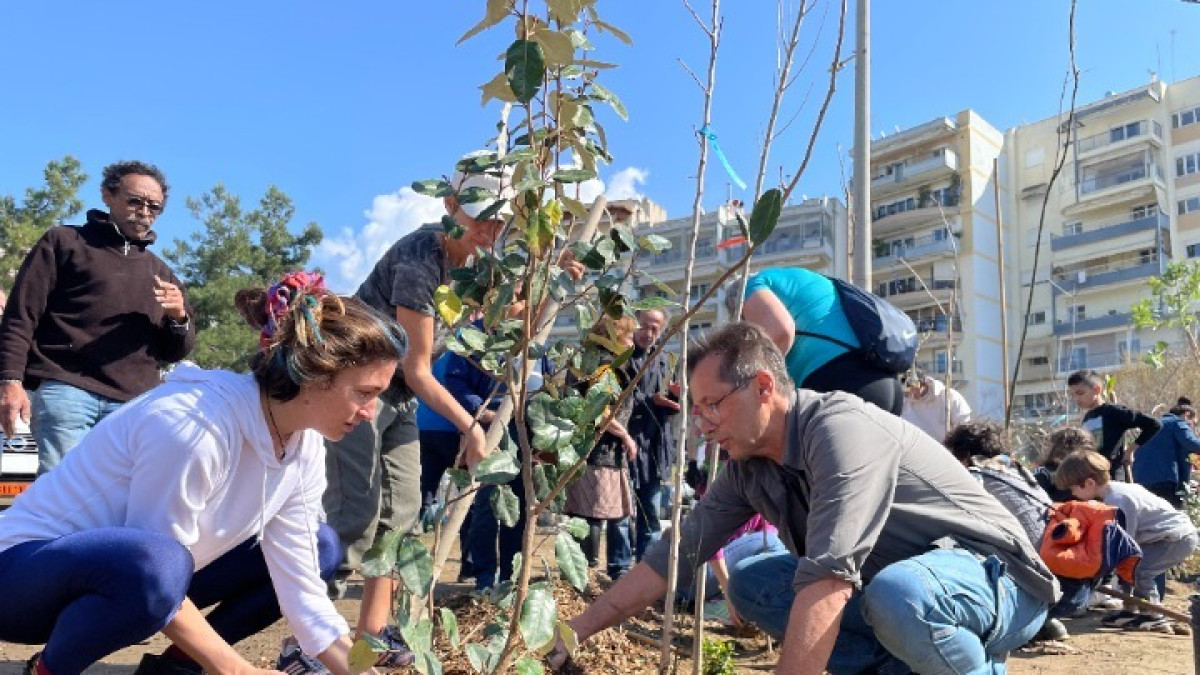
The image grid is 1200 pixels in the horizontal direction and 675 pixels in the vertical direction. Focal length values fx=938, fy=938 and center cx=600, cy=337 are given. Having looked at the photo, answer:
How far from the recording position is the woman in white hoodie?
173 centimetres

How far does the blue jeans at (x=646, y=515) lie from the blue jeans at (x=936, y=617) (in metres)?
2.30

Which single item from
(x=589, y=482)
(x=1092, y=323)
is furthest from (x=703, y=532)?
(x=1092, y=323)

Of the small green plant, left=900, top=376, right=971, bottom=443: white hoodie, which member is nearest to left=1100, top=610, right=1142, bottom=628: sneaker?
left=900, top=376, right=971, bottom=443: white hoodie

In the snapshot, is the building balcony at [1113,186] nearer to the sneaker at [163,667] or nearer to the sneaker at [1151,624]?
the sneaker at [1151,624]

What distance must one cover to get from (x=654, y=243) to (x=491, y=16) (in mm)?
495

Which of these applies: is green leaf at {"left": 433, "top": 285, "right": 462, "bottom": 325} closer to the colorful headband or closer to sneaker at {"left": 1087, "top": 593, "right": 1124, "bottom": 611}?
the colorful headband

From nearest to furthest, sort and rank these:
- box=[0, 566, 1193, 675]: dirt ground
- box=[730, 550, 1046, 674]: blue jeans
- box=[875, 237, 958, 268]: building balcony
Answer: box=[730, 550, 1046, 674]: blue jeans
box=[0, 566, 1193, 675]: dirt ground
box=[875, 237, 958, 268]: building balcony

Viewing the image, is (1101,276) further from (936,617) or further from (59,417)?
(59,417)

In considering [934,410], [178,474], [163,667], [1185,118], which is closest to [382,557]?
[178,474]

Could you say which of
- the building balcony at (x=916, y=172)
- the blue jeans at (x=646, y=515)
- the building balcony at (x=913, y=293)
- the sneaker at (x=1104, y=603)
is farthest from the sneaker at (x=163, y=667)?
the building balcony at (x=916, y=172)

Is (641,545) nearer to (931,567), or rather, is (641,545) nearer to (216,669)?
(931,567)

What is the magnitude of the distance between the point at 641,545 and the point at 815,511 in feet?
9.43

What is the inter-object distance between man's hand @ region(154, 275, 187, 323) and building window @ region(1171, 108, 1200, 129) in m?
45.2

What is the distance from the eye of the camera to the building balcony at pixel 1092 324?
3853cm
